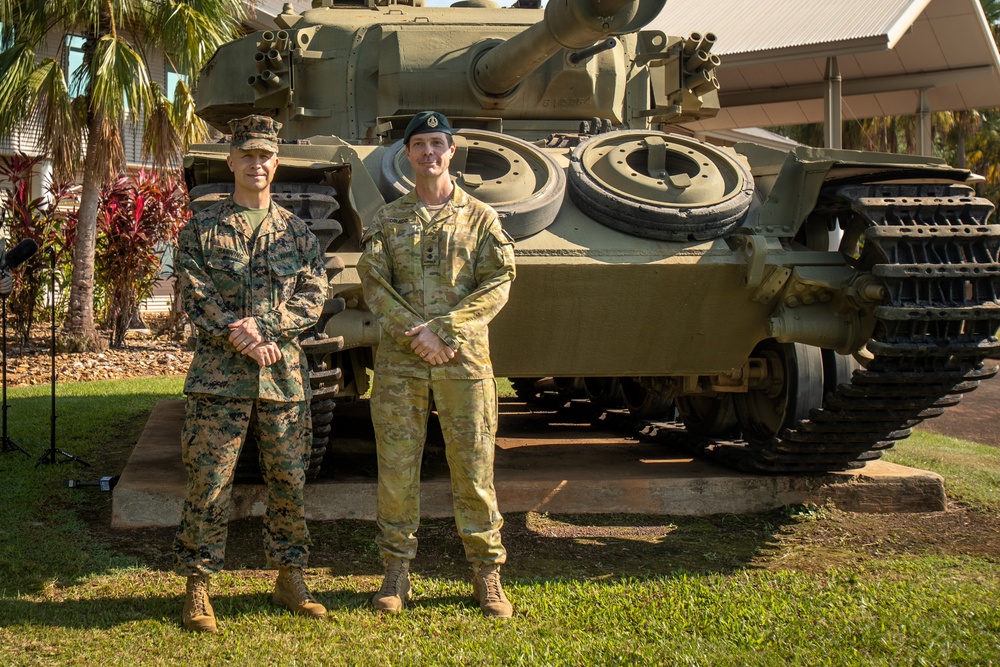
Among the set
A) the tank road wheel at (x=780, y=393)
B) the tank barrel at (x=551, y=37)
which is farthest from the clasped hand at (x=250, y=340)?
the tank road wheel at (x=780, y=393)

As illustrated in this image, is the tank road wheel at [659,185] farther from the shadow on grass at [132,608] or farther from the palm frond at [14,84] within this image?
the palm frond at [14,84]

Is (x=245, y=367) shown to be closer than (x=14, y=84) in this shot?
Yes

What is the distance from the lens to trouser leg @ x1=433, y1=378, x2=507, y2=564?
4566 mm

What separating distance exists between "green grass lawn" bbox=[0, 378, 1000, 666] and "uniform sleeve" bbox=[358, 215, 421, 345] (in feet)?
3.79

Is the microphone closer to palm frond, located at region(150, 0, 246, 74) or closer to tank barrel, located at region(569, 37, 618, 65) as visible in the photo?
tank barrel, located at region(569, 37, 618, 65)

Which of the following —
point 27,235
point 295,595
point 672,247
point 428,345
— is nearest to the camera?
point 428,345

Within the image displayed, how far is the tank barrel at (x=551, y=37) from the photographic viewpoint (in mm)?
5195

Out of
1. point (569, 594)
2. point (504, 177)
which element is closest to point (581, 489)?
point (569, 594)

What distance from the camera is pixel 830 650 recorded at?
13.3ft

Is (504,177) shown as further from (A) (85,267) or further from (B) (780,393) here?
(A) (85,267)

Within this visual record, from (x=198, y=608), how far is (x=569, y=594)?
154 centimetres

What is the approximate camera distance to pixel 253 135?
4.46 m

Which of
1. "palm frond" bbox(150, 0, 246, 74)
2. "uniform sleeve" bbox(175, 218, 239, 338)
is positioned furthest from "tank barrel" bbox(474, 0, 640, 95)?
"palm frond" bbox(150, 0, 246, 74)

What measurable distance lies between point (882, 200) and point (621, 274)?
4.41 feet
